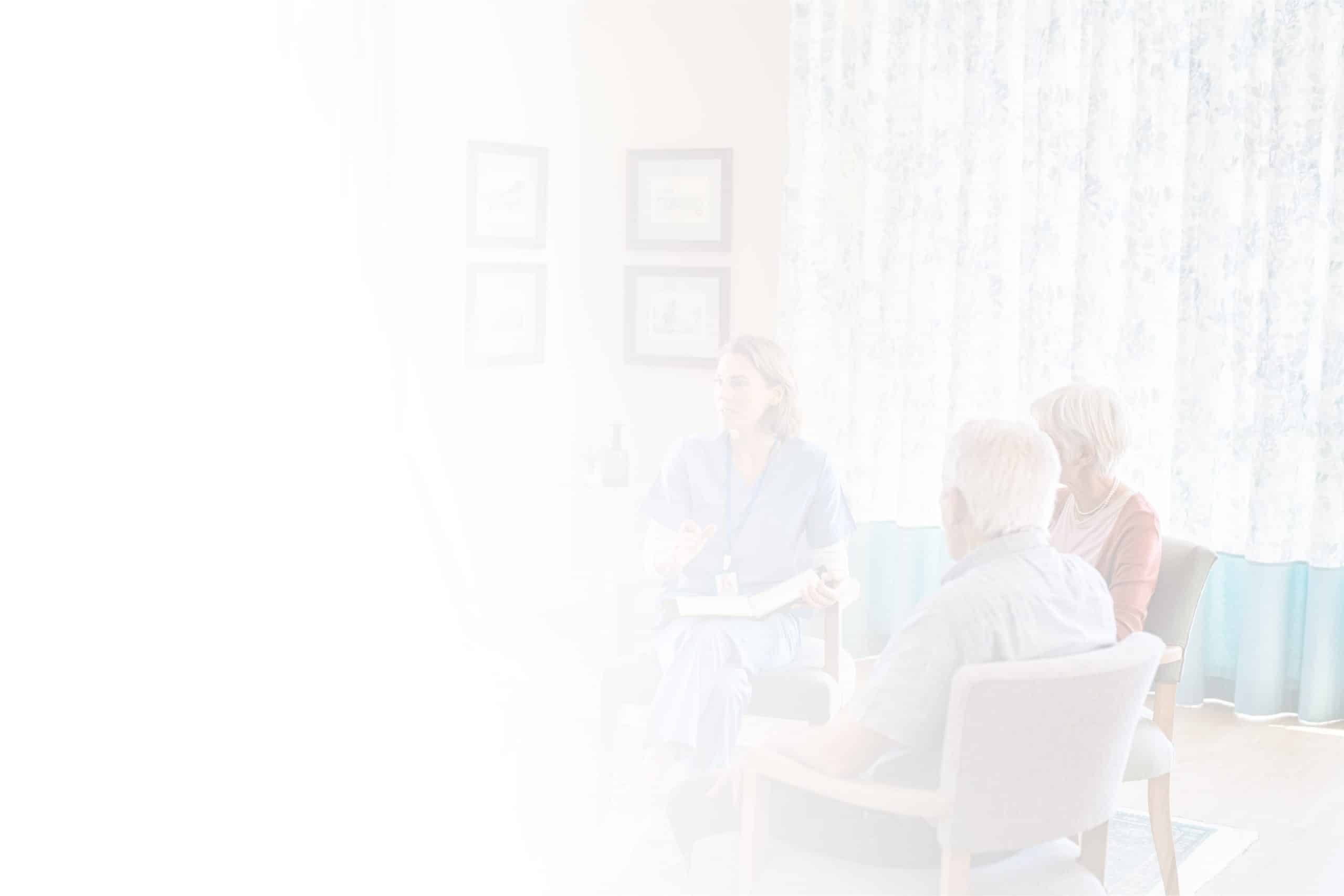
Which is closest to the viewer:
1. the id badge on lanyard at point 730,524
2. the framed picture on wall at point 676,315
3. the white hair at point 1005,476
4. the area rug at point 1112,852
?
the white hair at point 1005,476

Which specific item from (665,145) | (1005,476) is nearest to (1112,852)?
(1005,476)

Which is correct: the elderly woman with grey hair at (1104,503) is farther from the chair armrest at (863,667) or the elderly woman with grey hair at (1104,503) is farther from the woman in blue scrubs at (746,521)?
the chair armrest at (863,667)

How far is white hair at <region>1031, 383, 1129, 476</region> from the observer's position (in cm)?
357

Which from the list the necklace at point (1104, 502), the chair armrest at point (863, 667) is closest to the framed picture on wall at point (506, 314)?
the chair armrest at point (863, 667)

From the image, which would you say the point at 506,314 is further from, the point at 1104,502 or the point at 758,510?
the point at 1104,502

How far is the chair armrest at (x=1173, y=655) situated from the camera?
3.49 meters

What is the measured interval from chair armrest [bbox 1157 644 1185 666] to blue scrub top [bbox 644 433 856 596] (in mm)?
1001

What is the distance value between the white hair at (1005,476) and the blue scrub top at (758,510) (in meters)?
1.53

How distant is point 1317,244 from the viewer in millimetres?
5066

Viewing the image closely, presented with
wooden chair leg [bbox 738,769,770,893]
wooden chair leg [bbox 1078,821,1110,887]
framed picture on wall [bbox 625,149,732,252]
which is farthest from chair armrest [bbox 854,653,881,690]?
wooden chair leg [bbox 738,769,770,893]

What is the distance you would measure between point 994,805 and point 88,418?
2.85m

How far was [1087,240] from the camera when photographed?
549 centimetres

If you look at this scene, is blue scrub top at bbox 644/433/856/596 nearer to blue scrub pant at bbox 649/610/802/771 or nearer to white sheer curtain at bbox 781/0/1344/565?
blue scrub pant at bbox 649/610/802/771

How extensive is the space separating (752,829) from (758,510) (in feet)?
5.35
